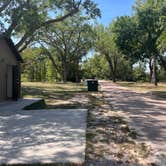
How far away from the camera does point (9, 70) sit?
71.8 ft

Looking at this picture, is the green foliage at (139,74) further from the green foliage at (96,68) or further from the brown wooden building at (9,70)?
the brown wooden building at (9,70)

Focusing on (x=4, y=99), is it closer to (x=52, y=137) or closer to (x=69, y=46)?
(x=52, y=137)

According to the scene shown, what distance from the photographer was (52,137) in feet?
32.4

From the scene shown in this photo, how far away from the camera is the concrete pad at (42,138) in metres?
7.66

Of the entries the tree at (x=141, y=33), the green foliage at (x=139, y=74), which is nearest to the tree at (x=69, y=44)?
the tree at (x=141, y=33)

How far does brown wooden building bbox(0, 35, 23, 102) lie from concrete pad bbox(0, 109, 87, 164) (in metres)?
5.86

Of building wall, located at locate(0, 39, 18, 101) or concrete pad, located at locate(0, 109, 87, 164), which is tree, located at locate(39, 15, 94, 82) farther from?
concrete pad, located at locate(0, 109, 87, 164)

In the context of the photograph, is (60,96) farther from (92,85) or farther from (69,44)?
(69,44)

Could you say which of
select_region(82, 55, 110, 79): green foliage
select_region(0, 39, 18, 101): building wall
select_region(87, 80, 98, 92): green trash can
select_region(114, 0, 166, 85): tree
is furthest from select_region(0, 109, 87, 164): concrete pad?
select_region(82, 55, 110, 79): green foliage

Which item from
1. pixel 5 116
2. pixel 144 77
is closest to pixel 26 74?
pixel 144 77

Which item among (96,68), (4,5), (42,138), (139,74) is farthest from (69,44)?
(42,138)

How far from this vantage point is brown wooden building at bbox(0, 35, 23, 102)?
20406 mm

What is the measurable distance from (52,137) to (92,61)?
8505 cm

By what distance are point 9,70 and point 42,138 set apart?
12670 millimetres
